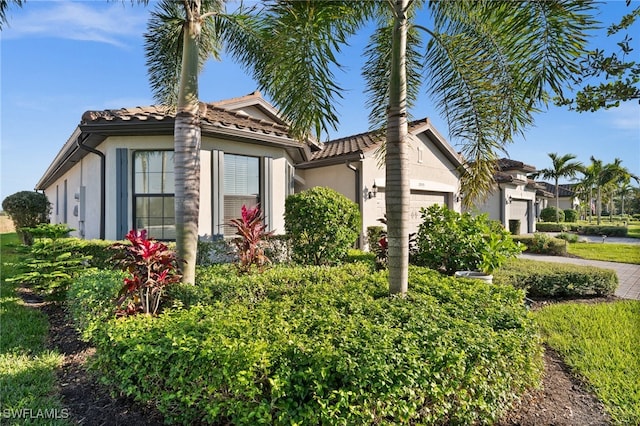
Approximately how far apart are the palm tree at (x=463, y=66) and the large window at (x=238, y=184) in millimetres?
3658

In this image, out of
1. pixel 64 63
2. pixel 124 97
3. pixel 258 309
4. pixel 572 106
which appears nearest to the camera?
pixel 572 106

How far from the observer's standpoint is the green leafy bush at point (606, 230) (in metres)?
25.7

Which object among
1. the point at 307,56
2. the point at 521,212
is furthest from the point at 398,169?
the point at 521,212

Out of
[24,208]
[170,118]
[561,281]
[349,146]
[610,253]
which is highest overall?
[349,146]

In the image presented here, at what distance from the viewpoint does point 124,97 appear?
9.67 m

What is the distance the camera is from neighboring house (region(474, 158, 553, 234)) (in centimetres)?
2129

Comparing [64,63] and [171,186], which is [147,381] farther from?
[64,63]

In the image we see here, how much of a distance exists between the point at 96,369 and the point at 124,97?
851 centimetres

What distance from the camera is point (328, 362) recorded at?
268cm

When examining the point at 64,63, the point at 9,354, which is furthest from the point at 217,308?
the point at 64,63

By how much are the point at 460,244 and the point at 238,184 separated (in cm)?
609

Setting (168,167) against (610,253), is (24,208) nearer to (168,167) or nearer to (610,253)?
(168,167)

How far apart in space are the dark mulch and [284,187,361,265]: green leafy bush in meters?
4.55

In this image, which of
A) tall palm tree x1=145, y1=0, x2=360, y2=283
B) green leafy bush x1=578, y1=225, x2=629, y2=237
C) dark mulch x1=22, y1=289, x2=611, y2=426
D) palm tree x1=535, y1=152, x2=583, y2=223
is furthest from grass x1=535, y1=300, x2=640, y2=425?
palm tree x1=535, y1=152, x2=583, y2=223
